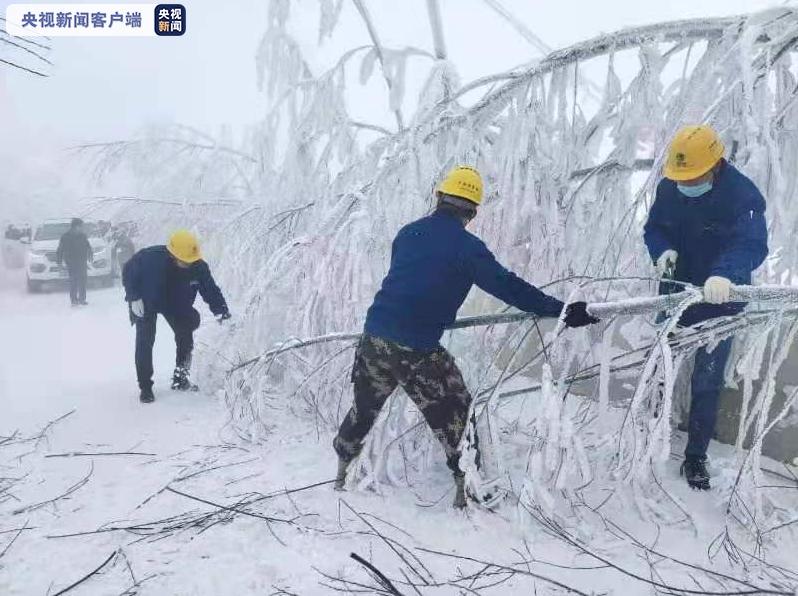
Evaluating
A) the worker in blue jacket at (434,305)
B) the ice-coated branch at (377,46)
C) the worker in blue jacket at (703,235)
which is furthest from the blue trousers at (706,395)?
the ice-coated branch at (377,46)

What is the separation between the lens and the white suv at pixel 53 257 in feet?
41.2

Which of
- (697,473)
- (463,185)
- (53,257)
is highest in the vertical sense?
(463,185)

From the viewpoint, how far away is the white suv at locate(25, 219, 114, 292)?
495 inches

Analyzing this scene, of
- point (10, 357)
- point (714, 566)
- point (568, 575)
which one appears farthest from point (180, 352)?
point (714, 566)

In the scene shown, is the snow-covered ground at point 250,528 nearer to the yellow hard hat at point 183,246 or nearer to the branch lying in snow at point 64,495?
the branch lying in snow at point 64,495

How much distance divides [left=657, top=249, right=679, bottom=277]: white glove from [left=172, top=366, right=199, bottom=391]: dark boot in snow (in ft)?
13.6

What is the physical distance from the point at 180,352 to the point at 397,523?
11.3ft

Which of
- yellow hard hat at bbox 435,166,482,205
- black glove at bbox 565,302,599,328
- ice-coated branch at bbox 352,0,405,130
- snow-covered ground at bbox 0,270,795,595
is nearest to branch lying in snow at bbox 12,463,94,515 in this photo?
snow-covered ground at bbox 0,270,795,595

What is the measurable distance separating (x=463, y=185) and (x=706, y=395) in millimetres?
1673

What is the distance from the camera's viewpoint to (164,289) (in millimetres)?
5223

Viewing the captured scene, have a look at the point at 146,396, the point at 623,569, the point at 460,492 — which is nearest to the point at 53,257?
the point at 146,396

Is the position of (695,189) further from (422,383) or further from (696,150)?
(422,383)

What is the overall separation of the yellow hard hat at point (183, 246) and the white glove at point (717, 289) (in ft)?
13.5

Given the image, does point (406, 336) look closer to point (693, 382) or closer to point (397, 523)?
point (397, 523)
